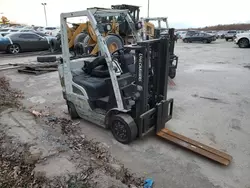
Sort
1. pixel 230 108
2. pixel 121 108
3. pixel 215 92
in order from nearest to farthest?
pixel 121 108
pixel 230 108
pixel 215 92

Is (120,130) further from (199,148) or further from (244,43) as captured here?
(244,43)

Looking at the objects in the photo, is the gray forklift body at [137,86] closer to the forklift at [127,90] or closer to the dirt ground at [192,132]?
the forklift at [127,90]

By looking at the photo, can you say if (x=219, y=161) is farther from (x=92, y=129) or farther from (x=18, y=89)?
(x=18, y=89)

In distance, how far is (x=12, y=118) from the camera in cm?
400

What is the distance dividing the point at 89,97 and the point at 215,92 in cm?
413

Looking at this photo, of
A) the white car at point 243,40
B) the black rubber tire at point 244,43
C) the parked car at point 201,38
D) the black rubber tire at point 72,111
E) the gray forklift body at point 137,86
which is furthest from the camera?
the parked car at point 201,38

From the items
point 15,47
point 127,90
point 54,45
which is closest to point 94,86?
point 127,90

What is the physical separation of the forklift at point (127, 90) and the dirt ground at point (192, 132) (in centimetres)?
18

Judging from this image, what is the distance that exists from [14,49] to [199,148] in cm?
1469

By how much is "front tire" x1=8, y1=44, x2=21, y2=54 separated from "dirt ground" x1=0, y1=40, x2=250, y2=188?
7.96 meters

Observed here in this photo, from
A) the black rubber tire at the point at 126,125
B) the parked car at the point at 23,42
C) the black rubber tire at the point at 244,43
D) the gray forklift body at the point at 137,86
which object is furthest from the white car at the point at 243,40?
the black rubber tire at the point at 126,125

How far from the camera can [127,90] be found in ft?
10.8

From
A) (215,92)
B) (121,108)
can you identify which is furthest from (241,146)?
(215,92)

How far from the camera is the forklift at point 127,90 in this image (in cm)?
309
